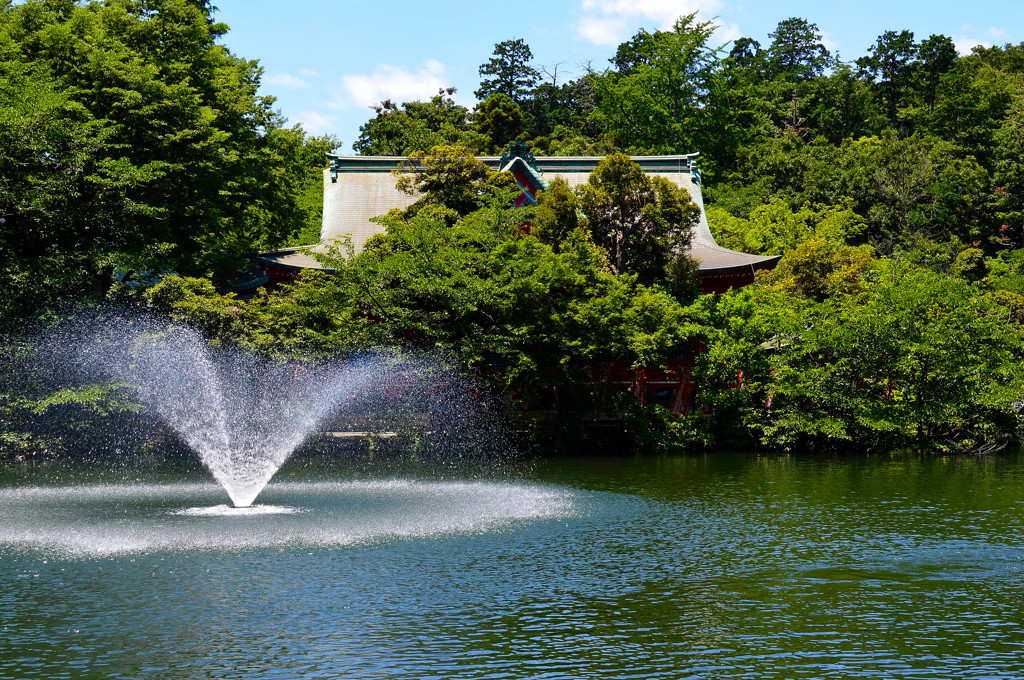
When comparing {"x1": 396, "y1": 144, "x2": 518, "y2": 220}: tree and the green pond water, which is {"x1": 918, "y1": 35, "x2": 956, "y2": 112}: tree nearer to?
{"x1": 396, "y1": 144, "x2": 518, "y2": 220}: tree

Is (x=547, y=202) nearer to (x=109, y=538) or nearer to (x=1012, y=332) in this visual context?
(x=1012, y=332)

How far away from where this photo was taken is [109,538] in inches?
675

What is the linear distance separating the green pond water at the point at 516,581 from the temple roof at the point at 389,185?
1623 centimetres

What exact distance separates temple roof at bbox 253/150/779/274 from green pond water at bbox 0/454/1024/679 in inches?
639

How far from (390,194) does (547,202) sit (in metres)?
9.86

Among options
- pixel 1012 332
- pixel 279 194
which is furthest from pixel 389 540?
pixel 279 194

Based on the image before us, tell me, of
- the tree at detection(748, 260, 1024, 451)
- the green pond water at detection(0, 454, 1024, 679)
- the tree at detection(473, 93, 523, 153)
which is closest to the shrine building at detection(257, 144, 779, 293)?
the tree at detection(748, 260, 1024, 451)

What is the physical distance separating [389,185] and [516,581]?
2840 cm

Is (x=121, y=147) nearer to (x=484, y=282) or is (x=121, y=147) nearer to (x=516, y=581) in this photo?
(x=484, y=282)

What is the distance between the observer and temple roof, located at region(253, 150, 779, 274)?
3744cm

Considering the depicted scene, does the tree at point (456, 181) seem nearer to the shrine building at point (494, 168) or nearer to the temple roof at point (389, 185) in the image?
the shrine building at point (494, 168)

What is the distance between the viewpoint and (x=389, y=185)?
40625 mm

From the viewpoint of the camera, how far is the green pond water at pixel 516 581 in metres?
10.8

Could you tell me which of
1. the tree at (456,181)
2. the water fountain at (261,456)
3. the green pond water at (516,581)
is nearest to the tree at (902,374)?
the green pond water at (516,581)
